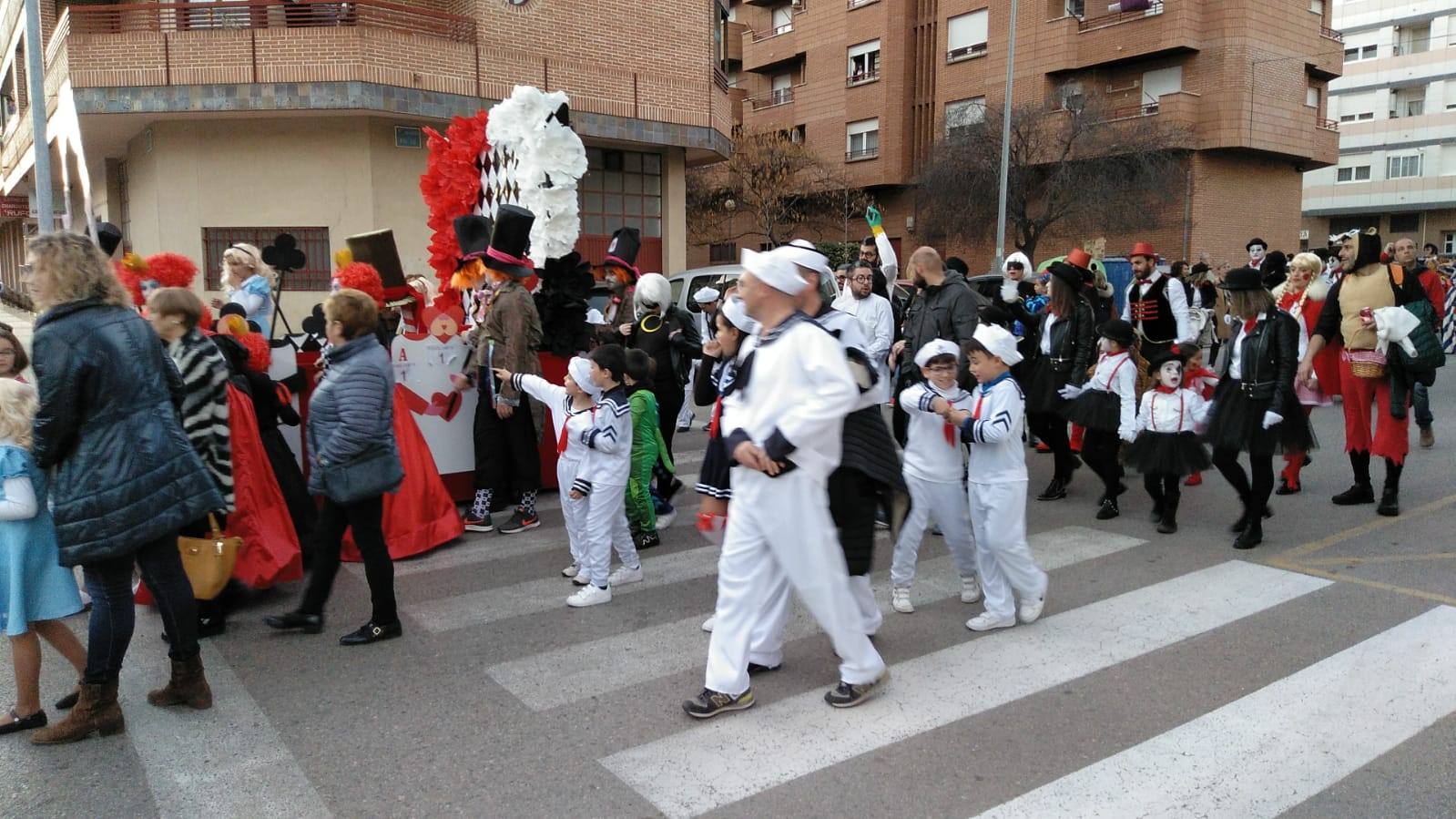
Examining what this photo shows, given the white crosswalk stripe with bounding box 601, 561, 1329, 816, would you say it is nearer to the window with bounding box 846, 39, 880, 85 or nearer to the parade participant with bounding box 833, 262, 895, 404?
the parade participant with bounding box 833, 262, 895, 404

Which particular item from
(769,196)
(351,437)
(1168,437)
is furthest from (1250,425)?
(769,196)

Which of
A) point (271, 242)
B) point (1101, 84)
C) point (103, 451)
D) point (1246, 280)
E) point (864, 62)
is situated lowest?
point (103, 451)

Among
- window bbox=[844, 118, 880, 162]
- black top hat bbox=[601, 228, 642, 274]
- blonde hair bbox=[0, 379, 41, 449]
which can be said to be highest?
window bbox=[844, 118, 880, 162]

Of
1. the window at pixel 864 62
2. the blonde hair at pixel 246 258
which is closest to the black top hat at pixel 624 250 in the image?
the blonde hair at pixel 246 258

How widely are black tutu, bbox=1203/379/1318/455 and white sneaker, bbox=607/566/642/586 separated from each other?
3.67 m

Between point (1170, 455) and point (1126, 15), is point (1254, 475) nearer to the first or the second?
point (1170, 455)

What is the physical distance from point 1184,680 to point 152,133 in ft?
62.1

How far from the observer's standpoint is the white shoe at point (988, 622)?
192 inches

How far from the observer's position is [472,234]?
24.8 ft

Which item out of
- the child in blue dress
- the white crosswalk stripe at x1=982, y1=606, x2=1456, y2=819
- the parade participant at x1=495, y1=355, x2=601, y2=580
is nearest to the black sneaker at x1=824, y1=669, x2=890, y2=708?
the white crosswalk stripe at x1=982, y1=606, x2=1456, y2=819

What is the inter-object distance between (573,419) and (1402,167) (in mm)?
59222

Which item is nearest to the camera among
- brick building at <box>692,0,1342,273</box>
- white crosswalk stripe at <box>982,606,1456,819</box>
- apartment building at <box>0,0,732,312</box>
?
white crosswalk stripe at <box>982,606,1456,819</box>

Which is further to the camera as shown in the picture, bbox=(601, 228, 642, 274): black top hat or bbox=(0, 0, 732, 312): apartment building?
bbox=(0, 0, 732, 312): apartment building

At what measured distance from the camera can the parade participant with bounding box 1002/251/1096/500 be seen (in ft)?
24.7
